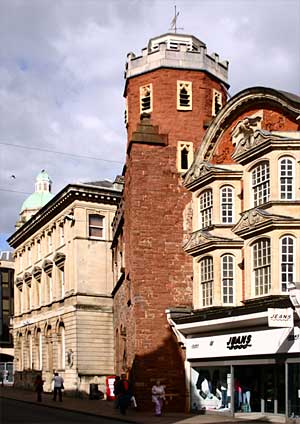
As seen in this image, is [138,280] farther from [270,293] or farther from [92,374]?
[92,374]

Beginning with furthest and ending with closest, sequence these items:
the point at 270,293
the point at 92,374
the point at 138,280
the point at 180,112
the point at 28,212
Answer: the point at 28,212, the point at 92,374, the point at 180,112, the point at 138,280, the point at 270,293

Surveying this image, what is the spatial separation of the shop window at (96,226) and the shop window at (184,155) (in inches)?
711

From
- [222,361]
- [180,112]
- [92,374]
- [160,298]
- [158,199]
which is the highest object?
[180,112]

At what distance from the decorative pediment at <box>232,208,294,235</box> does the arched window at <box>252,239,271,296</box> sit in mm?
626

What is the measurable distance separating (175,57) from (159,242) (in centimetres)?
850

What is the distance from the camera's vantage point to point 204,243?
30516 millimetres

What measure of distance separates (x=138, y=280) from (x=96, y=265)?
61.9ft

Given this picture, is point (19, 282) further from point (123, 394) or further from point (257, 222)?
point (257, 222)

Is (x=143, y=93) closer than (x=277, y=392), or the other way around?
(x=277, y=392)

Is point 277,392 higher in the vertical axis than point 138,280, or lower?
lower

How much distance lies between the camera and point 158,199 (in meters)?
33.8

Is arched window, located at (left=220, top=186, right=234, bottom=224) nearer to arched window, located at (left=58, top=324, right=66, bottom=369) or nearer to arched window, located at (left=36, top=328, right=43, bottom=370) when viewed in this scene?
arched window, located at (left=58, top=324, right=66, bottom=369)

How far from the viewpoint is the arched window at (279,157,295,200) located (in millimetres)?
27094

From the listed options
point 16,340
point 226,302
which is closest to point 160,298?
point 226,302
